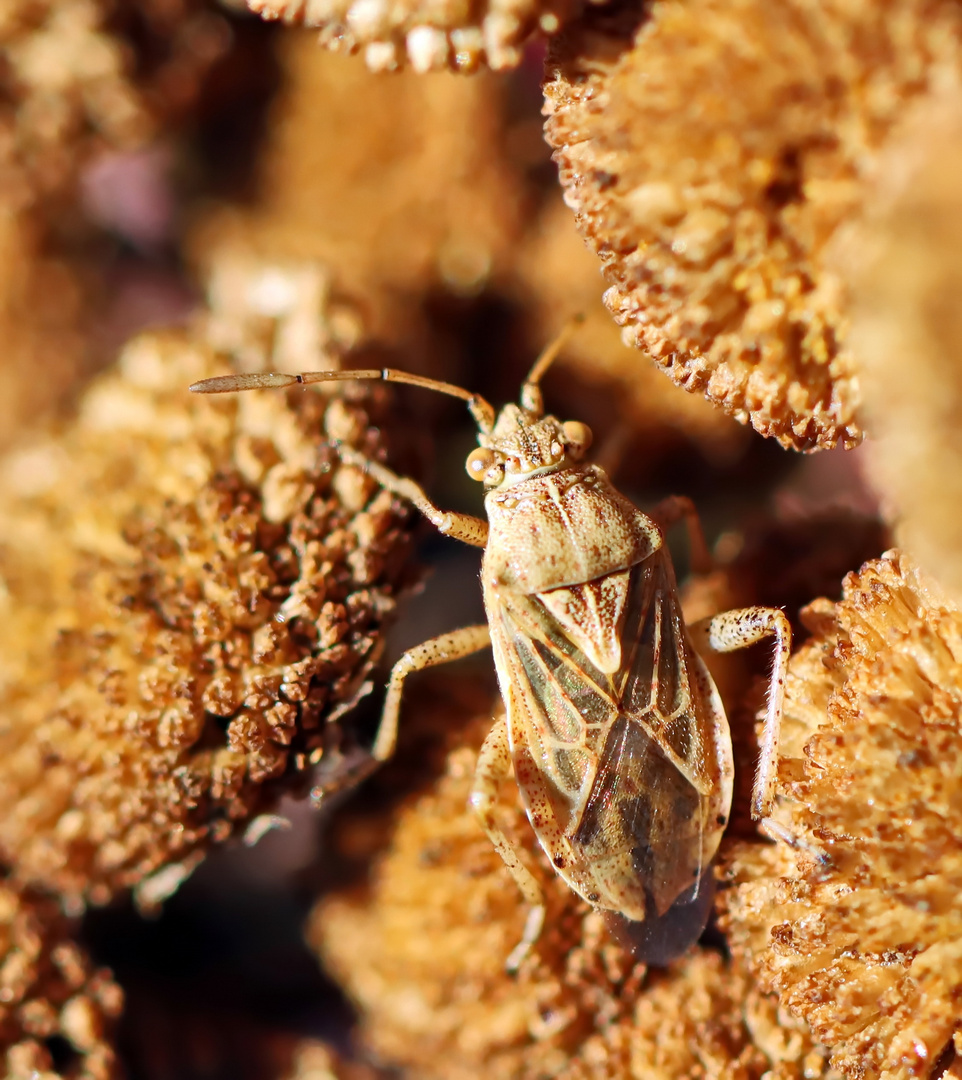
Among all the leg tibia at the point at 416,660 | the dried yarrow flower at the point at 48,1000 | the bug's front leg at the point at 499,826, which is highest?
the leg tibia at the point at 416,660

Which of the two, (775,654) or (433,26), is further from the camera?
(775,654)

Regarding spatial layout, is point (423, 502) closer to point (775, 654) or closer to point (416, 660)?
point (416, 660)

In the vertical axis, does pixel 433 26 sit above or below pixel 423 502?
above

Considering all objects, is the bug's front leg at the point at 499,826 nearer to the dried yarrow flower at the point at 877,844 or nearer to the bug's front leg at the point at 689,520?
the dried yarrow flower at the point at 877,844

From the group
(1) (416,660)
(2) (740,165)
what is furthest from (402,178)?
(2) (740,165)

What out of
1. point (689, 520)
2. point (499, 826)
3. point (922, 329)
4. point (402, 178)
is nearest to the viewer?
point (922, 329)

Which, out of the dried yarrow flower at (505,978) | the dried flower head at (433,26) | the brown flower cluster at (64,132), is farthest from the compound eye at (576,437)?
the brown flower cluster at (64,132)

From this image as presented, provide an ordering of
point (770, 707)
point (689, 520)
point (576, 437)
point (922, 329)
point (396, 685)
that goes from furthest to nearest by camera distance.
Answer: point (689, 520)
point (576, 437)
point (396, 685)
point (770, 707)
point (922, 329)
